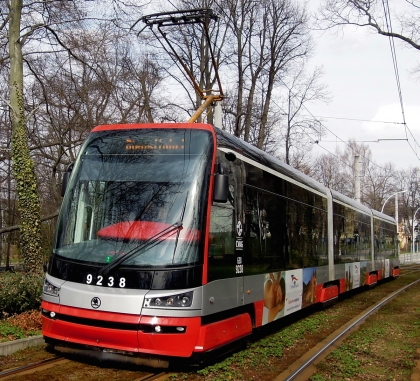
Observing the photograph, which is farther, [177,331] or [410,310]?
[410,310]

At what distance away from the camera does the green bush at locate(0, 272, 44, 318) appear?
8539 mm

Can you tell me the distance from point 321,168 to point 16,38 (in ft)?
166

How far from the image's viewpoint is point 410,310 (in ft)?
41.5

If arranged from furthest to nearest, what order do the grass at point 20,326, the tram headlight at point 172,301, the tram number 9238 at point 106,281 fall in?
the grass at point 20,326 → the tram number 9238 at point 106,281 → the tram headlight at point 172,301

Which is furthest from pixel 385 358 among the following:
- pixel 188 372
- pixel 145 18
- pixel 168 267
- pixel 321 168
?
pixel 321 168

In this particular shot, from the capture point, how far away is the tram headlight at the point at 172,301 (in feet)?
19.3

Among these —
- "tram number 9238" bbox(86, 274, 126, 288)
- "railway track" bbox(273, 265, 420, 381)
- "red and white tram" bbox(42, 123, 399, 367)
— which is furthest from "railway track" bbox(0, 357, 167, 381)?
"railway track" bbox(273, 265, 420, 381)

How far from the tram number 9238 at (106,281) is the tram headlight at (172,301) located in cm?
38

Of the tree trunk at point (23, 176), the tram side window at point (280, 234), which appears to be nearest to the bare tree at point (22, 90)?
the tree trunk at point (23, 176)

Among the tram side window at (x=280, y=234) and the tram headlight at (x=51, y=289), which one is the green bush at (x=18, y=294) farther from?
the tram side window at (x=280, y=234)

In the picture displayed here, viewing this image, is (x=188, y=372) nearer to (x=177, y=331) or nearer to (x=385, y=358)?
(x=177, y=331)

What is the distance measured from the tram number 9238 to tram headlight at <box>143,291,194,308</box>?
383 mm

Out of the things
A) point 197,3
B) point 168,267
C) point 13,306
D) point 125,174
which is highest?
point 197,3

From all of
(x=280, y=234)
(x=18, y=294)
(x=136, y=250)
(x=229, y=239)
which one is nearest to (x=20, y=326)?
(x=18, y=294)
